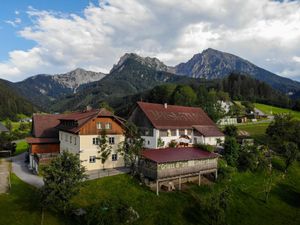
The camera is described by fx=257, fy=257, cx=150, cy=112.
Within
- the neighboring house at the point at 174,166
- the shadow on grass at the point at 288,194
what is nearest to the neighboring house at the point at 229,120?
the shadow on grass at the point at 288,194

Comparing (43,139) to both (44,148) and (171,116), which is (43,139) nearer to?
(44,148)

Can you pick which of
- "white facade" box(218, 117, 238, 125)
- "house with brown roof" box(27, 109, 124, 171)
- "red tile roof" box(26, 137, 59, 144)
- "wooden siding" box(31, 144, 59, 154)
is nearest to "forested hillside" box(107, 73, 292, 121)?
"white facade" box(218, 117, 238, 125)

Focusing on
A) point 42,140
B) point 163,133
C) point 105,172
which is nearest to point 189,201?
point 105,172

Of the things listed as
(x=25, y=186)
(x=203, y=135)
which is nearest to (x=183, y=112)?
(x=203, y=135)

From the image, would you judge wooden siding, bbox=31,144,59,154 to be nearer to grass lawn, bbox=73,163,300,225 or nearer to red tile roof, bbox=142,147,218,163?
grass lawn, bbox=73,163,300,225

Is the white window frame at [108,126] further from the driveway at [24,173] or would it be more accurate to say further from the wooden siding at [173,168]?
the driveway at [24,173]

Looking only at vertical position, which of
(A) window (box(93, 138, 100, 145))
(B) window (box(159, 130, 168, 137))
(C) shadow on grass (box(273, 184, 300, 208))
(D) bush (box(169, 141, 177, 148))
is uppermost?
(B) window (box(159, 130, 168, 137))
